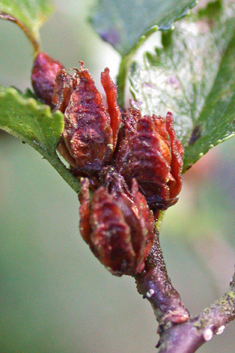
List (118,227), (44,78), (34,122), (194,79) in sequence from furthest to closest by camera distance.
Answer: (194,79) → (44,78) → (34,122) → (118,227)

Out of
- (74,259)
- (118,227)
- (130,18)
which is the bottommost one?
(118,227)

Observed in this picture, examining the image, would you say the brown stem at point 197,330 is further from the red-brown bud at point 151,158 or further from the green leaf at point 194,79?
the green leaf at point 194,79

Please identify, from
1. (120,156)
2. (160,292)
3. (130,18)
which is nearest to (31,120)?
(120,156)

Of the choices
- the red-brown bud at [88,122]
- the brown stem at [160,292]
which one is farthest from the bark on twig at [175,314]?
the red-brown bud at [88,122]

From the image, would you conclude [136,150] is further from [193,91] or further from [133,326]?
[133,326]

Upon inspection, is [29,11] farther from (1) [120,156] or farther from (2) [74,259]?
(2) [74,259]
